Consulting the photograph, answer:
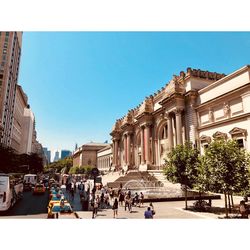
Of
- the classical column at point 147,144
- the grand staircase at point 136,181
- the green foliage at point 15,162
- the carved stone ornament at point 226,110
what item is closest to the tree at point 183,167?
the carved stone ornament at point 226,110

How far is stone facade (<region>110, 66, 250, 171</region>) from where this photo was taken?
26520 mm

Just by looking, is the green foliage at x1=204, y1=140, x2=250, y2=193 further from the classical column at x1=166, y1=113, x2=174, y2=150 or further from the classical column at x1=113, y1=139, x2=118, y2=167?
the classical column at x1=113, y1=139, x2=118, y2=167

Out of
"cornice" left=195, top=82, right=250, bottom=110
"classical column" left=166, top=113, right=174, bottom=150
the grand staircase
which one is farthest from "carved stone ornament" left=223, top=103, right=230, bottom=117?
the grand staircase

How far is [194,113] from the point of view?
34.0 metres

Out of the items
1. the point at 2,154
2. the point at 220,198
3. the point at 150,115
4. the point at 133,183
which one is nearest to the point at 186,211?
the point at 220,198

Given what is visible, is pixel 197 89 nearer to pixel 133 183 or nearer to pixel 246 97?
pixel 246 97

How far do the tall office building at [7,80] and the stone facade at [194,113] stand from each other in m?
42.8

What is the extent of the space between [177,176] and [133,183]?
1739 cm

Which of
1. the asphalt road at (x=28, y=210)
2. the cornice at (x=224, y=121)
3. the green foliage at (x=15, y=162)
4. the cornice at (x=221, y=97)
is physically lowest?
the asphalt road at (x=28, y=210)

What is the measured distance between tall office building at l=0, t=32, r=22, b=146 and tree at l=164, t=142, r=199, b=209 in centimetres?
6357

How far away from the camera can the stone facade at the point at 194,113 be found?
26520 mm

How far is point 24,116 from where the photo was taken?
11056 cm

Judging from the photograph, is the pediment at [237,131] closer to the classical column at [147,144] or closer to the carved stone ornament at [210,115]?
the carved stone ornament at [210,115]

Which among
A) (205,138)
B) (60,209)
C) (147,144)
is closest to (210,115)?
(205,138)
